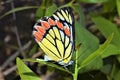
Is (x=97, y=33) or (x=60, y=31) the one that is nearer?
(x=60, y=31)

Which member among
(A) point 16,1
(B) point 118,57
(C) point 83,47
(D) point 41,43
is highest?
(A) point 16,1

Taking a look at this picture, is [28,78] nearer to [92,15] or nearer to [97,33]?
[92,15]

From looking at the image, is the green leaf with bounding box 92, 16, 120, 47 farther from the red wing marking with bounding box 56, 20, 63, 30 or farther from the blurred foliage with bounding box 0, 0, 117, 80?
the red wing marking with bounding box 56, 20, 63, 30

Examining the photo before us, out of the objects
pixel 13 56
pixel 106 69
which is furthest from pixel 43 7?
pixel 13 56

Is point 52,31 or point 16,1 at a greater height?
point 16,1

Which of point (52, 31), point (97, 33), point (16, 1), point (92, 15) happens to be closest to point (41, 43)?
point (52, 31)

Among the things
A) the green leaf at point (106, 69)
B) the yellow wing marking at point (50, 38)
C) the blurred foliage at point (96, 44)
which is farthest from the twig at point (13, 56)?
the yellow wing marking at point (50, 38)

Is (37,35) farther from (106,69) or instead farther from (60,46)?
(106,69)

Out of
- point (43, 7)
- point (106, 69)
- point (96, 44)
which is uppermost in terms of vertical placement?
point (43, 7)

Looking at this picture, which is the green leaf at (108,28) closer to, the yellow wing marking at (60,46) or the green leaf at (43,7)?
the green leaf at (43,7)
